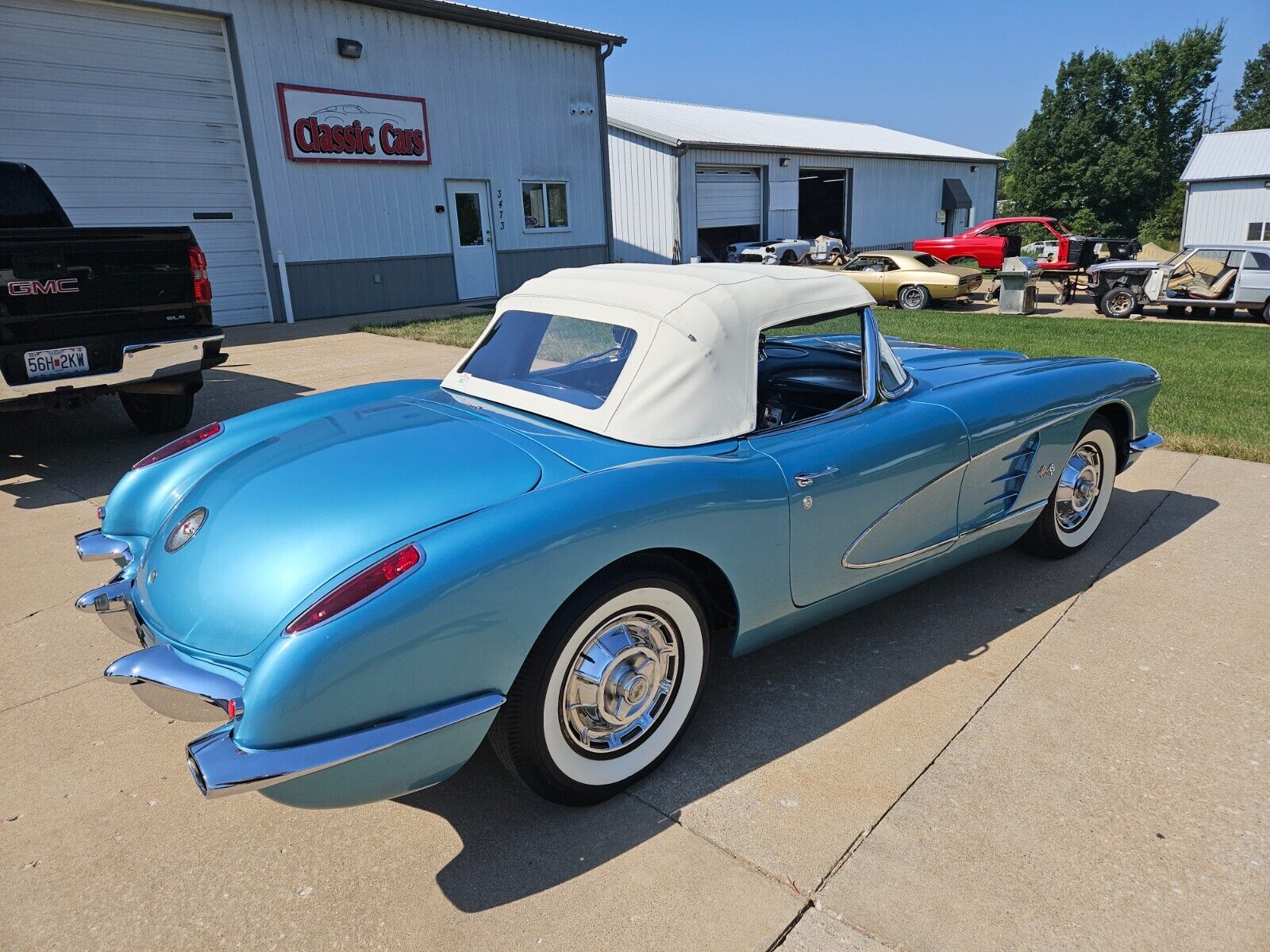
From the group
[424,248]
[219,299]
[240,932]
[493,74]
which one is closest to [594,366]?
[240,932]

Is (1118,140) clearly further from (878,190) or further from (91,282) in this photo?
(91,282)

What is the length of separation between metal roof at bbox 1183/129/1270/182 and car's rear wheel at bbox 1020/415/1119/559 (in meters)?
34.5

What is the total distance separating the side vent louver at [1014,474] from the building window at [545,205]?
49.0 ft

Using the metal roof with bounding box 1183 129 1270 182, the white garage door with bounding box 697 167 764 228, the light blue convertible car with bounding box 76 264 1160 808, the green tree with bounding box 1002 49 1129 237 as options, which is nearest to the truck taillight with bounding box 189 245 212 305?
the light blue convertible car with bounding box 76 264 1160 808

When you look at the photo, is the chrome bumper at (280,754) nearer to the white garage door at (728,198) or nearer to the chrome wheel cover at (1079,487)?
the chrome wheel cover at (1079,487)

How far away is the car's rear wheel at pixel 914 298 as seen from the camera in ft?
52.5

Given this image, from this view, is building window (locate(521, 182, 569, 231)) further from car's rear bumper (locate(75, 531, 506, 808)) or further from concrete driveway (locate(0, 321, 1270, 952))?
car's rear bumper (locate(75, 531, 506, 808))

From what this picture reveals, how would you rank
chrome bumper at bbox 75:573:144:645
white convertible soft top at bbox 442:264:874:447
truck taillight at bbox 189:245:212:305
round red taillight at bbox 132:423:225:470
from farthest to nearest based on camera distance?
truck taillight at bbox 189:245:212:305
round red taillight at bbox 132:423:225:470
white convertible soft top at bbox 442:264:874:447
chrome bumper at bbox 75:573:144:645

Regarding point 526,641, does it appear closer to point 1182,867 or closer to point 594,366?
point 594,366

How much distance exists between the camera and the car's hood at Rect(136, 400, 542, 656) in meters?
2.12

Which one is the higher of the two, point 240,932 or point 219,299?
point 219,299

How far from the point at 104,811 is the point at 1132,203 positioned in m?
59.0

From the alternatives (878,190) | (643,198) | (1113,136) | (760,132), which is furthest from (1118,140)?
(643,198)

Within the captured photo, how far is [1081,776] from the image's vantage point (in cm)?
250
